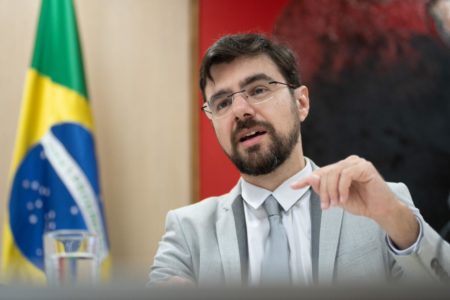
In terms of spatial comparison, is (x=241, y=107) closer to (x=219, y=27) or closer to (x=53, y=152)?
(x=219, y=27)

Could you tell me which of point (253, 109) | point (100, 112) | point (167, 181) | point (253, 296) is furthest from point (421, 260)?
point (100, 112)

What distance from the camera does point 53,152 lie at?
225cm

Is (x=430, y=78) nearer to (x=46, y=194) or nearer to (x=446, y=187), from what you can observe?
(x=446, y=187)

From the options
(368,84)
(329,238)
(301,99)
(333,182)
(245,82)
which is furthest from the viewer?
(368,84)

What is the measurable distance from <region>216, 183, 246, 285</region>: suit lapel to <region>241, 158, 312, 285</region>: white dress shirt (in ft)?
0.11

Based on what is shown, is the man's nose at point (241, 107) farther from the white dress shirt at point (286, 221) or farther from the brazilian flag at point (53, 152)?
the brazilian flag at point (53, 152)

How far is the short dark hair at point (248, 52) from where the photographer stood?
1.38 meters

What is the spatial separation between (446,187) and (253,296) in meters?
2.04

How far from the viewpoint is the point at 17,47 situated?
2402mm

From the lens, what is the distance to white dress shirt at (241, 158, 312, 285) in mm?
1299

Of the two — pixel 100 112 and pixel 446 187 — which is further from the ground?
pixel 100 112

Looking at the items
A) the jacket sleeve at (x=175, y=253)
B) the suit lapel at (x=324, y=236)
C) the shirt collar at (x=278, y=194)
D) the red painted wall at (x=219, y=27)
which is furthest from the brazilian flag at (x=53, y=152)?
the suit lapel at (x=324, y=236)

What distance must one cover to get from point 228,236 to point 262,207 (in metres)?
0.11

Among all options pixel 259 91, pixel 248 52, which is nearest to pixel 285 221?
pixel 259 91
